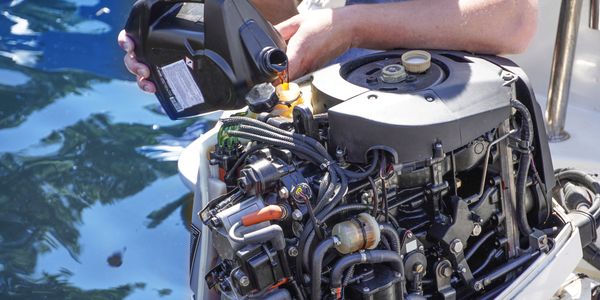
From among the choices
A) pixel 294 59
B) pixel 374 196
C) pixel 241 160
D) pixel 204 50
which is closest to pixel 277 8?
pixel 294 59

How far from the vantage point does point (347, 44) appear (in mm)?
1694

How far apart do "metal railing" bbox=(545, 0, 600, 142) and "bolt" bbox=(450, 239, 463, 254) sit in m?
1.08

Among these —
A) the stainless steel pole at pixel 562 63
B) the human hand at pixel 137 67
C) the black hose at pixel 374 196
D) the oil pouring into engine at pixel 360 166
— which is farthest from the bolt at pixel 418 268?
the stainless steel pole at pixel 562 63

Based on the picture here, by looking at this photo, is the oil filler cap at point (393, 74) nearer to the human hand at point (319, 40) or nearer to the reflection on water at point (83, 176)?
the human hand at point (319, 40)

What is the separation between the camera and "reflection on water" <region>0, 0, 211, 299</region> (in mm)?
2051

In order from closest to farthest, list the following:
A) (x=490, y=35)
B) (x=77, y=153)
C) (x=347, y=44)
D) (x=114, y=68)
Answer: (x=490, y=35) < (x=347, y=44) < (x=77, y=153) < (x=114, y=68)

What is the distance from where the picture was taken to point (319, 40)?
1657mm

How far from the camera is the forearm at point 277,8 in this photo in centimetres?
224

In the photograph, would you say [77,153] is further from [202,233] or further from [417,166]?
[417,166]

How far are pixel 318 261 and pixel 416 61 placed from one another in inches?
18.3

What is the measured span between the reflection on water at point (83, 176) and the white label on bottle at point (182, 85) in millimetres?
546

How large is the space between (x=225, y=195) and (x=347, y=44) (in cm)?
58

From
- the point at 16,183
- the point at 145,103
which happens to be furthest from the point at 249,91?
the point at 145,103

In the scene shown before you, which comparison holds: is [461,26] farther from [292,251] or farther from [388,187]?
[292,251]
